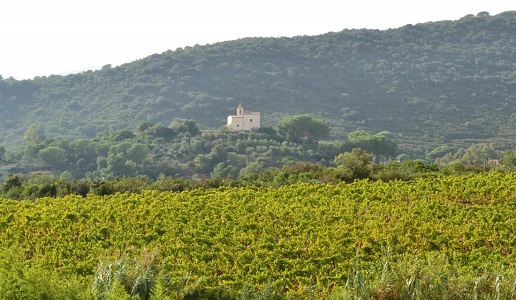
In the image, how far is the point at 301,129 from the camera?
6731 centimetres

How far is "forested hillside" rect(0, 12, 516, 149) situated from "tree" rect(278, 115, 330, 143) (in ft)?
34.3

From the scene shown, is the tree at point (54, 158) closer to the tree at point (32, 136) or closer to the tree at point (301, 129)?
the tree at point (32, 136)

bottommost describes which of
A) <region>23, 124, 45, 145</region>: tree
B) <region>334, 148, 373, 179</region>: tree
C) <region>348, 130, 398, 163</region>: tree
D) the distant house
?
<region>348, 130, 398, 163</region>: tree

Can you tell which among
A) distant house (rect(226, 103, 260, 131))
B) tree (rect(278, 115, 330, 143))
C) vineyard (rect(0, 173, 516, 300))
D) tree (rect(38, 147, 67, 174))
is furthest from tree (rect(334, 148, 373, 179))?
distant house (rect(226, 103, 260, 131))

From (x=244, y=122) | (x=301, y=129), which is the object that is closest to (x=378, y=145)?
(x=301, y=129)

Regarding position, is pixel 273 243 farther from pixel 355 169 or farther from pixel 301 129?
pixel 301 129

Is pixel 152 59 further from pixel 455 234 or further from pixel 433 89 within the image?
pixel 455 234

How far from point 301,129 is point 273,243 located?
52.3 m

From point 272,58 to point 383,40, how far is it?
17.0 m

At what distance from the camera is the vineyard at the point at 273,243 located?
11.4 meters

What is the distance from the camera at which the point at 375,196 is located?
1962 cm

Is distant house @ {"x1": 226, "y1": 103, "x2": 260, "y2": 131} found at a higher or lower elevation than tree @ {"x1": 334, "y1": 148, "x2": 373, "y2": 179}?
lower

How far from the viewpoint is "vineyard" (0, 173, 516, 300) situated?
11.4m

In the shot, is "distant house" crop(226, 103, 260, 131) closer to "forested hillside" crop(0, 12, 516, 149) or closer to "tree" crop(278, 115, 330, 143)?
"tree" crop(278, 115, 330, 143)
